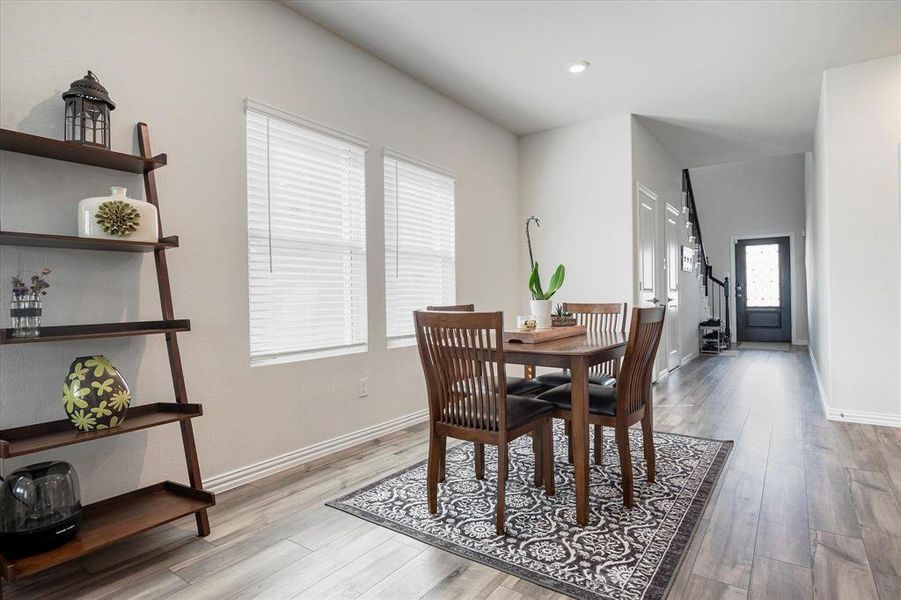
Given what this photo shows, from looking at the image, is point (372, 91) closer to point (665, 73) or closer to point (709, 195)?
point (665, 73)

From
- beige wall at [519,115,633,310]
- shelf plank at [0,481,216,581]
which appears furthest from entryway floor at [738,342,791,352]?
shelf plank at [0,481,216,581]

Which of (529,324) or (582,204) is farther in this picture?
(582,204)

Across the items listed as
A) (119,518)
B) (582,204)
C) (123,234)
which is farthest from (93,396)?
(582,204)

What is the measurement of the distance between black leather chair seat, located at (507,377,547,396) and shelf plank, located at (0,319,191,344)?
1560mm

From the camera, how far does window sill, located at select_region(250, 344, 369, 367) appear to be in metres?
2.72

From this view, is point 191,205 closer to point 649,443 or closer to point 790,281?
point 649,443

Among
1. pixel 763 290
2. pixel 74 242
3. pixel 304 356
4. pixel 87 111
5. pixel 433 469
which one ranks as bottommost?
pixel 433 469

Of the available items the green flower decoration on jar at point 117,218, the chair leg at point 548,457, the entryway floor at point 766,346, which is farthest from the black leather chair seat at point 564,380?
the entryway floor at point 766,346

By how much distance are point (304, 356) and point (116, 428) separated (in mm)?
1217

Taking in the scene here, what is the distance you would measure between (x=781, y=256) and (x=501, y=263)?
22.3ft

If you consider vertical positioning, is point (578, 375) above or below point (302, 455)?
above

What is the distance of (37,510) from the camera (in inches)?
63.5

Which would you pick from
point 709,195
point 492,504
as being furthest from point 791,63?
point 709,195

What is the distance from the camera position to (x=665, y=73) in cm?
382
